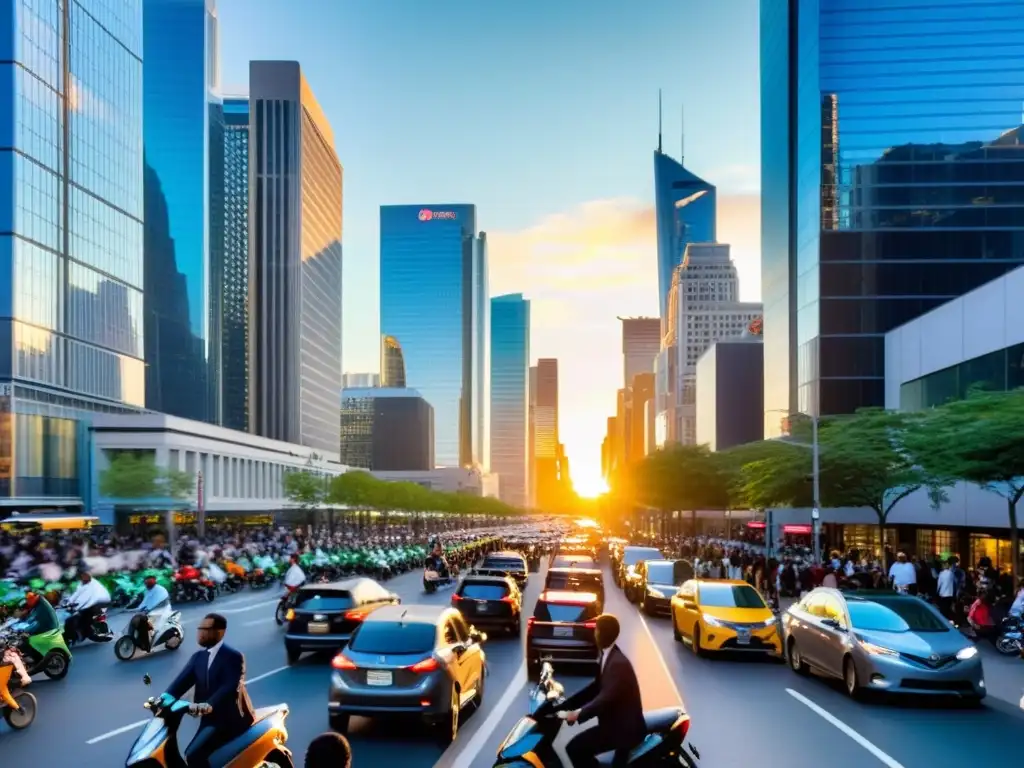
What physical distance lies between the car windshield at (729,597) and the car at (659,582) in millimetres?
7945

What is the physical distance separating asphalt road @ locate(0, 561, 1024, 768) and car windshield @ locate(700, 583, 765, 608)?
1085mm

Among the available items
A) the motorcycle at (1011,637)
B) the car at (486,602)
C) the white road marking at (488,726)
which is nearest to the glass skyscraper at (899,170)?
the motorcycle at (1011,637)

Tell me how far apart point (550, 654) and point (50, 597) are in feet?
35.3

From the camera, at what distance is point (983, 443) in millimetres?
28656

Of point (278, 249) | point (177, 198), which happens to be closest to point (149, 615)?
point (278, 249)

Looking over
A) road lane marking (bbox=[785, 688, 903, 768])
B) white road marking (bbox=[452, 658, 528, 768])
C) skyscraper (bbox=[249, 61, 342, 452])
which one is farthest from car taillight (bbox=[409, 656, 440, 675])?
skyscraper (bbox=[249, 61, 342, 452])

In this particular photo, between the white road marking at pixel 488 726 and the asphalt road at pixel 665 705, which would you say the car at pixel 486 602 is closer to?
the asphalt road at pixel 665 705

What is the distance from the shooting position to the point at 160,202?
182250mm

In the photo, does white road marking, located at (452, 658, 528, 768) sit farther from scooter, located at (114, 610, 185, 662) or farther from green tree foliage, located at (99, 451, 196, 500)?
green tree foliage, located at (99, 451, 196, 500)

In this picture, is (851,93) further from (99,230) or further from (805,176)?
(99,230)

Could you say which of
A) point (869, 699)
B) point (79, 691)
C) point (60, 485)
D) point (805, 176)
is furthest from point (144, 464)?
point (869, 699)

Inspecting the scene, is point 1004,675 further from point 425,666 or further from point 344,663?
point 344,663

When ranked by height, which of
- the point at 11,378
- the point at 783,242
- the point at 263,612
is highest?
the point at 783,242

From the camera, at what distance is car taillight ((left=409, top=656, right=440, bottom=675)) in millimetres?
12961
